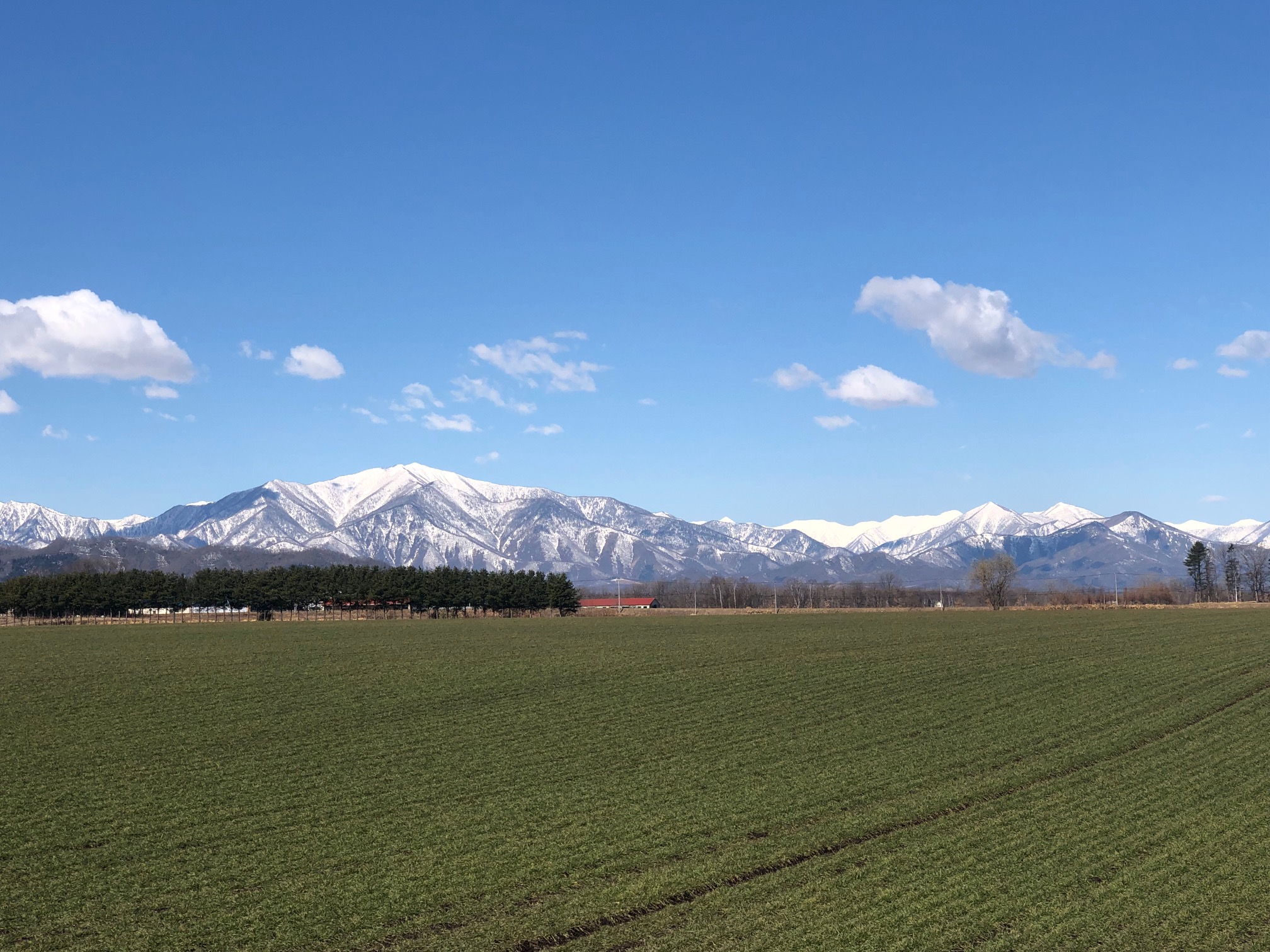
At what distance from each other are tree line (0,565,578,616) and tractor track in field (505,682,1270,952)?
483 ft

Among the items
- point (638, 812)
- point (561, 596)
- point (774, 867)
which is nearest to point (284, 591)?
point (561, 596)

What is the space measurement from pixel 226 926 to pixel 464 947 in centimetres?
373

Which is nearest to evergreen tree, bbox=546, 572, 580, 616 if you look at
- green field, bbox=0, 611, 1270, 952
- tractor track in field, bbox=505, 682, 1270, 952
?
green field, bbox=0, 611, 1270, 952

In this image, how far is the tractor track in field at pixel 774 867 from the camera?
48.9ft

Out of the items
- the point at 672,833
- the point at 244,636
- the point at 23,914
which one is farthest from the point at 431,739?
the point at 244,636

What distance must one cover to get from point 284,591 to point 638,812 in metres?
160

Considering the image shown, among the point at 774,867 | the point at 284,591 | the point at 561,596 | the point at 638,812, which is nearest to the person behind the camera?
the point at 774,867

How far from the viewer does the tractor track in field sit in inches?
586

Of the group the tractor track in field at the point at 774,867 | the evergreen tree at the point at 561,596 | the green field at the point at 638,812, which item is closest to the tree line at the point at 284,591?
the evergreen tree at the point at 561,596

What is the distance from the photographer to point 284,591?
171 m

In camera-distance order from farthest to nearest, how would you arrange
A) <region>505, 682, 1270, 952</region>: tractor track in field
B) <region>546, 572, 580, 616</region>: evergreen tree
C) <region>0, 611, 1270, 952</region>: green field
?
<region>546, 572, 580, 616</region>: evergreen tree → <region>0, 611, 1270, 952</region>: green field → <region>505, 682, 1270, 952</region>: tractor track in field

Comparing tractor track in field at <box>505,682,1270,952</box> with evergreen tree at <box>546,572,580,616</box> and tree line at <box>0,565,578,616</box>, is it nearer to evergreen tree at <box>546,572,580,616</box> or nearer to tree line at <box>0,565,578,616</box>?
tree line at <box>0,565,578,616</box>

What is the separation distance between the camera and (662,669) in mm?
54906

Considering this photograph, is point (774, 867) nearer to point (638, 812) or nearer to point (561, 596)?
point (638, 812)
